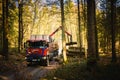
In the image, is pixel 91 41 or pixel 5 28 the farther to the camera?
pixel 5 28

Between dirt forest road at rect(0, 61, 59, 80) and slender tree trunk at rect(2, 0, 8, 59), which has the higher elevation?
slender tree trunk at rect(2, 0, 8, 59)

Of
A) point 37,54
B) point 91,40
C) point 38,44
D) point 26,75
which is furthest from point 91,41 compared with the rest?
point 38,44

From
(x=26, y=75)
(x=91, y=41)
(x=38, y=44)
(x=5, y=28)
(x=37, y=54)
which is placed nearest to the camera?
(x=91, y=41)

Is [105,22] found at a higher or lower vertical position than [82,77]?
higher

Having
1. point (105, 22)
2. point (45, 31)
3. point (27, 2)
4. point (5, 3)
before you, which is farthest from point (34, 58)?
point (45, 31)

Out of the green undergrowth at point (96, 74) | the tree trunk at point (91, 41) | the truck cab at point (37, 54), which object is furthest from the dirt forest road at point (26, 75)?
the truck cab at point (37, 54)

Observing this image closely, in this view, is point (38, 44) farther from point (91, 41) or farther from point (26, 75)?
point (91, 41)

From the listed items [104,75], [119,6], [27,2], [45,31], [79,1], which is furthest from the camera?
[45,31]

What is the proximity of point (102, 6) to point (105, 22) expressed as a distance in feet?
8.46

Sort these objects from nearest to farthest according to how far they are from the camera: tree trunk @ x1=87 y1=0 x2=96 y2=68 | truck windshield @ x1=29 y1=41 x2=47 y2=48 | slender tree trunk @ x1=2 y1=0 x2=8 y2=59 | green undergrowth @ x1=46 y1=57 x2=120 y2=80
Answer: green undergrowth @ x1=46 y1=57 x2=120 y2=80 → tree trunk @ x1=87 y1=0 x2=96 y2=68 → truck windshield @ x1=29 y1=41 x2=47 y2=48 → slender tree trunk @ x1=2 y1=0 x2=8 y2=59

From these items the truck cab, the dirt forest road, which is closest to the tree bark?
the dirt forest road

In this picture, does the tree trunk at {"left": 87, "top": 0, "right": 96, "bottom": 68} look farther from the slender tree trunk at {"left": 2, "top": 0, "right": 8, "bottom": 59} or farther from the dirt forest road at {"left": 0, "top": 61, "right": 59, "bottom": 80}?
the slender tree trunk at {"left": 2, "top": 0, "right": 8, "bottom": 59}

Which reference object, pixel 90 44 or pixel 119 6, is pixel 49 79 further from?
pixel 119 6

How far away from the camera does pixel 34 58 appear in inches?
1099
